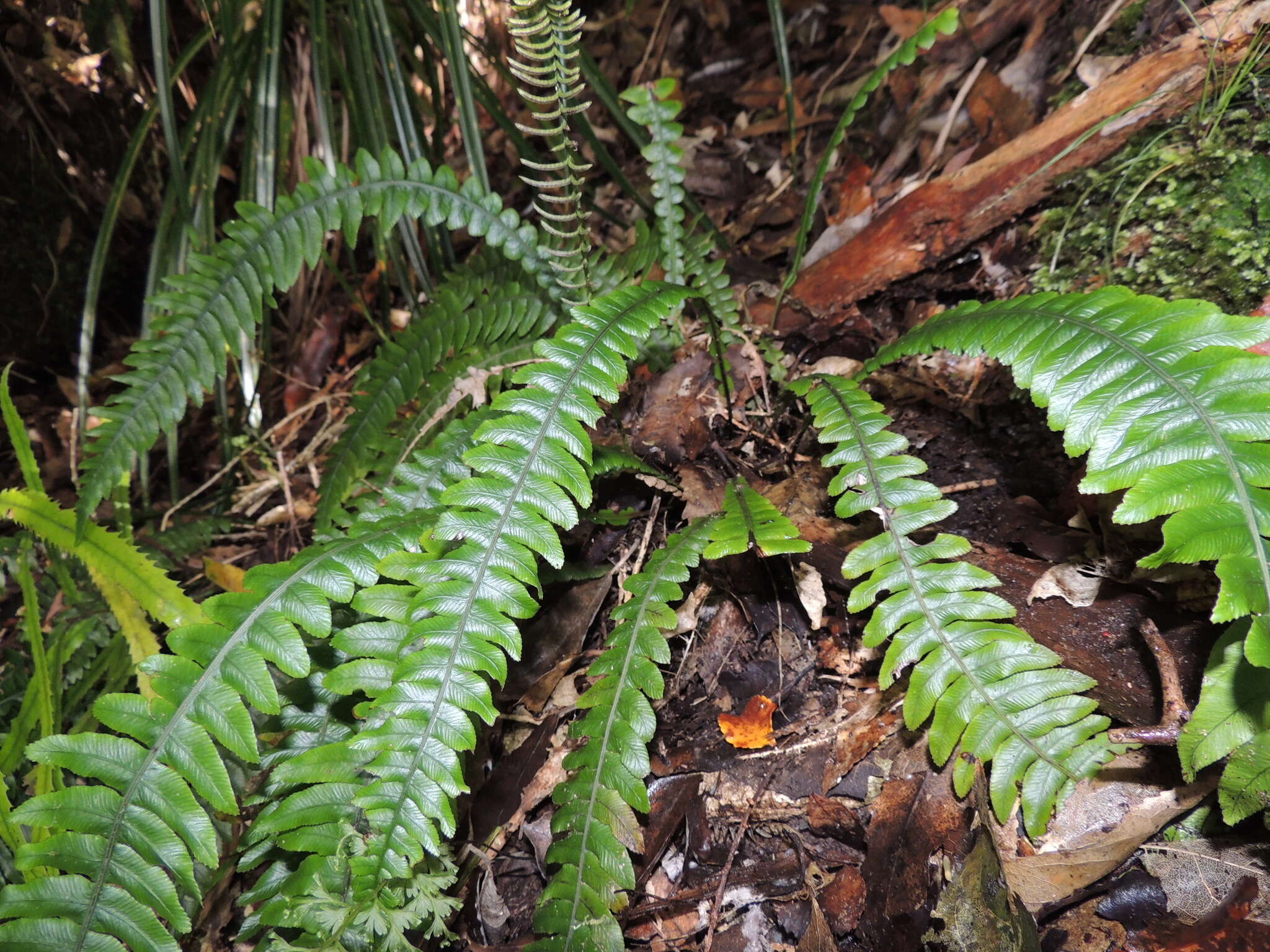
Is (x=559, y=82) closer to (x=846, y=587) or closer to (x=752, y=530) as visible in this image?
(x=752, y=530)

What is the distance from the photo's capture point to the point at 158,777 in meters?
1.31

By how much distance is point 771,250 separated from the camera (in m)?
2.80

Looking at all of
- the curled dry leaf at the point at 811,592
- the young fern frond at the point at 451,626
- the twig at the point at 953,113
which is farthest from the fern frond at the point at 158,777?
the twig at the point at 953,113

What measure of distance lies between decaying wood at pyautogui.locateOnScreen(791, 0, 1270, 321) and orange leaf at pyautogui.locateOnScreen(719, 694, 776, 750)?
1.28 m

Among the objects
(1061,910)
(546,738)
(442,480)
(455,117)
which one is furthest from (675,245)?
(455,117)

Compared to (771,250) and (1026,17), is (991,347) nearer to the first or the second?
(771,250)

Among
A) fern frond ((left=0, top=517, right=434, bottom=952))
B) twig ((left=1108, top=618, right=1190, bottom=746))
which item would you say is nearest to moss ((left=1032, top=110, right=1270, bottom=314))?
twig ((left=1108, top=618, right=1190, bottom=746))

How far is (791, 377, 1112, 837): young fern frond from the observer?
121cm

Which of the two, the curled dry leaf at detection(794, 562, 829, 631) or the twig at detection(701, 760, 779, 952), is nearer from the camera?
the twig at detection(701, 760, 779, 952)

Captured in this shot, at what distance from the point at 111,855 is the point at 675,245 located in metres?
1.96

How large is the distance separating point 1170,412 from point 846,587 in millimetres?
735

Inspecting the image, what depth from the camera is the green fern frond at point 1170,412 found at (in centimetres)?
101

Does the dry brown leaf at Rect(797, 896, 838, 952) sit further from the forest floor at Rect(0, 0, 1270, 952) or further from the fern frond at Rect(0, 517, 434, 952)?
the fern frond at Rect(0, 517, 434, 952)

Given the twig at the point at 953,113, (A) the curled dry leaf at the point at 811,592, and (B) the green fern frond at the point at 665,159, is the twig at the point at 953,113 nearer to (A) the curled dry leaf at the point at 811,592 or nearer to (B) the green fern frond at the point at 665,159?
(B) the green fern frond at the point at 665,159
